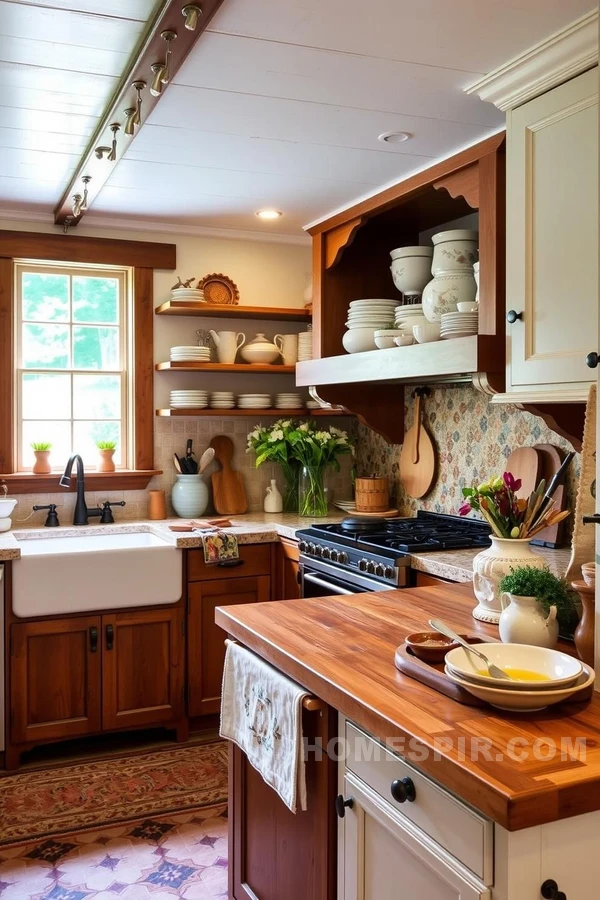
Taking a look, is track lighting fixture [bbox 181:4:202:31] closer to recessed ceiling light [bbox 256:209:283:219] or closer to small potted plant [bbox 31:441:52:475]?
recessed ceiling light [bbox 256:209:283:219]

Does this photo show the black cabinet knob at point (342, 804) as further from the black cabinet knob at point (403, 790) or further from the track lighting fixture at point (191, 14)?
the track lighting fixture at point (191, 14)

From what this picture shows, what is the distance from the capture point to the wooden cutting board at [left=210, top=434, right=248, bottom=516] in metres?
4.33

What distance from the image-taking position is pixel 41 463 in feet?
13.2

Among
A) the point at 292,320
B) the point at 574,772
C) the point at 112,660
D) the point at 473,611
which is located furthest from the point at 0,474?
the point at 574,772

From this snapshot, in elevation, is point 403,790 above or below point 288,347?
below

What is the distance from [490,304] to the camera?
264 cm

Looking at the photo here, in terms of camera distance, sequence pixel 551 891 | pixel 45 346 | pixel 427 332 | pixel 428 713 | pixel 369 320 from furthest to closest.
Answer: pixel 45 346 < pixel 369 320 < pixel 427 332 < pixel 428 713 < pixel 551 891

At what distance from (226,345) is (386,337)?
1.23 metres

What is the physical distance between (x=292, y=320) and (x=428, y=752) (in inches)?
136

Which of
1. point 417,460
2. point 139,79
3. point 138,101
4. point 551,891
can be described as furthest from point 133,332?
point 551,891

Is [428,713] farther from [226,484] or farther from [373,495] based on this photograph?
[226,484]

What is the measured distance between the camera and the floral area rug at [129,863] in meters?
2.50

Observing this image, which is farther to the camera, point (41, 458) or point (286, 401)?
point (286, 401)

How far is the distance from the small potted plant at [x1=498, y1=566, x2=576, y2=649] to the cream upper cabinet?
0.64 metres
